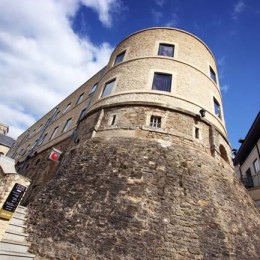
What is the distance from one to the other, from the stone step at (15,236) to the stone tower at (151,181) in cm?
40

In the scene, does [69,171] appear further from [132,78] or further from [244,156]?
[244,156]

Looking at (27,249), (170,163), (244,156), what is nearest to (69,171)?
(27,249)

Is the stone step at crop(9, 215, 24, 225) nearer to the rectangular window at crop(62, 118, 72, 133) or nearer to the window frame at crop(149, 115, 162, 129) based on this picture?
the window frame at crop(149, 115, 162, 129)

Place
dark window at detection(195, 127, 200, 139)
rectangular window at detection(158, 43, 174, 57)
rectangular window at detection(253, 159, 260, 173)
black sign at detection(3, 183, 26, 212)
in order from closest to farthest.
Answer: black sign at detection(3, 183, 26, 212), dark window at detection(195, 127, 200, 139), rectangular window at detection(158, 43, 174, 57), rectangular window at detection(253, 159, 260, 173)

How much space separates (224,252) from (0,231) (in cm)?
604

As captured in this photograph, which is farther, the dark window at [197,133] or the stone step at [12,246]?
the dark window at [197,133]

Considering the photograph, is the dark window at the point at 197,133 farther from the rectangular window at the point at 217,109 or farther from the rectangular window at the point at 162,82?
the rectangular window at the point at 217,109

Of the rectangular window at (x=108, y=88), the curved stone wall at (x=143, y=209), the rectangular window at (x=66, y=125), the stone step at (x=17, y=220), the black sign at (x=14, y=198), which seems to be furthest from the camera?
the rectangular window at (x=66, y=125)

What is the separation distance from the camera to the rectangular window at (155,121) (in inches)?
371

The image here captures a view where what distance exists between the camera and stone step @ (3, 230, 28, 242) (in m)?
5.91

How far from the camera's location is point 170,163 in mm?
7703

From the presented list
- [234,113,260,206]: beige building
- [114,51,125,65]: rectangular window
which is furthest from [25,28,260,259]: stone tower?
[234,113,260,206]: beige building

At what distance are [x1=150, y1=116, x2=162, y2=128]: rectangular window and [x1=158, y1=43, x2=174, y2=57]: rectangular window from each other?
4.78 m

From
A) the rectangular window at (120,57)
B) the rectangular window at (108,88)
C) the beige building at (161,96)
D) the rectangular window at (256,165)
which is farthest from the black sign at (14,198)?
the rectangular window at (256,165)
